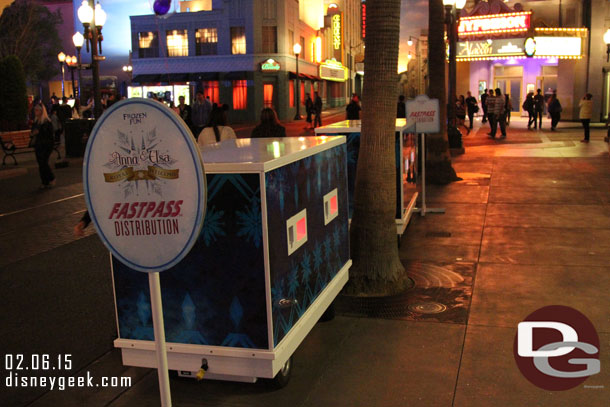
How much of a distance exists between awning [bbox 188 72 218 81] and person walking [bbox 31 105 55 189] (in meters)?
35.2

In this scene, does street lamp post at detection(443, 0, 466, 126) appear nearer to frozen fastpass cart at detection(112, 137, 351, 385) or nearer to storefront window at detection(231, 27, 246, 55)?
frozen fastpass cart at detection(112, 137, 351, 385)

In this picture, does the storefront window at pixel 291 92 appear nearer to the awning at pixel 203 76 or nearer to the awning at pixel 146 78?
the awning at pixel 203 76

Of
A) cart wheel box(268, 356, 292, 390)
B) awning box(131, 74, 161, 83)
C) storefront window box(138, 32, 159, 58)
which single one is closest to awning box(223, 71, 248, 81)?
awning box(131, 74, 161, 83)

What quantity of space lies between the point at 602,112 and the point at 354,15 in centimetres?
6252

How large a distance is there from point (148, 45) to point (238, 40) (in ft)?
24.5

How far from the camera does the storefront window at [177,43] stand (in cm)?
5128

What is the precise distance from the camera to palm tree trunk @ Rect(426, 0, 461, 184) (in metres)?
14.8

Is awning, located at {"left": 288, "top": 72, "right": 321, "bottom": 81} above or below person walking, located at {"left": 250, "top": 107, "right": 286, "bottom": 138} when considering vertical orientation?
above

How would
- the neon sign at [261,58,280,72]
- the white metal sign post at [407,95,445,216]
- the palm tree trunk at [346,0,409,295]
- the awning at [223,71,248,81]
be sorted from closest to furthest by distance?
the palm tree trunk at [346,0,409,295], the white metal sign post at [407,95,445,216], the awning at [223,71,248,81], the neon sign at [261,58,280,72]

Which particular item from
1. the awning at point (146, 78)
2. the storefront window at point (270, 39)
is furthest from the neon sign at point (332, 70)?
the awning at point (146, 78)

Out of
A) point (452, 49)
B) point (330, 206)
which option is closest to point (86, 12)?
point (452, 49)

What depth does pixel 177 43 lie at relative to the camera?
5147 cm

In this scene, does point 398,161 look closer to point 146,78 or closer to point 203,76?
point 203,76

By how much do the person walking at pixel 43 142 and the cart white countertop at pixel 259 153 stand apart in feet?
34.3
